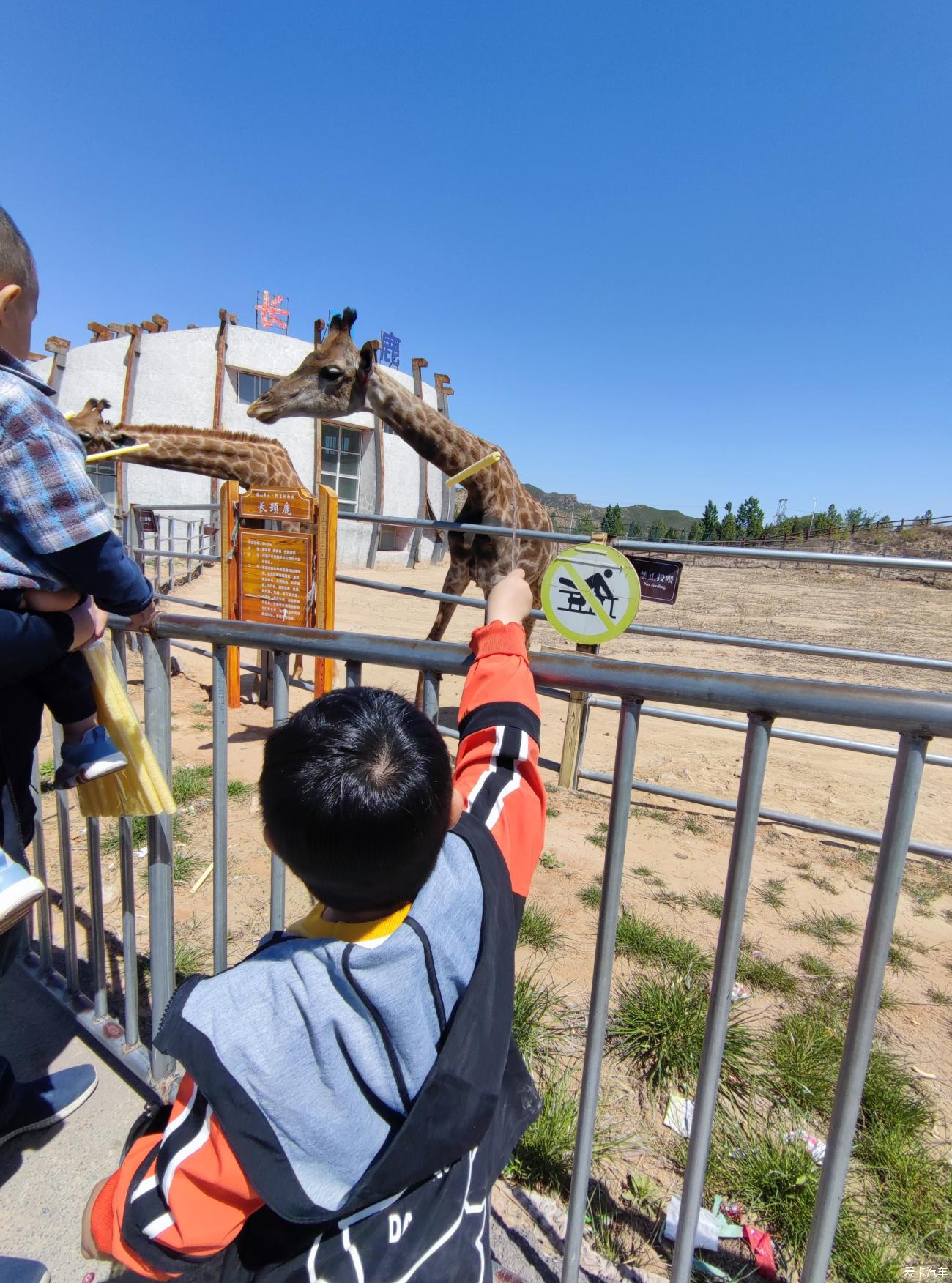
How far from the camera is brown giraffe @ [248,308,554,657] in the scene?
14.5 feet

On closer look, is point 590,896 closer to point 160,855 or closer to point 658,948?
point 658,948

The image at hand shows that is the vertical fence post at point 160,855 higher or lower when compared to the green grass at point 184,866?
higher

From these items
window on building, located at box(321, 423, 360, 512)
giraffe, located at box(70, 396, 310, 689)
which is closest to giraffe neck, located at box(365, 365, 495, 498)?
giraffe, located at box(70, 396, 310, 689)

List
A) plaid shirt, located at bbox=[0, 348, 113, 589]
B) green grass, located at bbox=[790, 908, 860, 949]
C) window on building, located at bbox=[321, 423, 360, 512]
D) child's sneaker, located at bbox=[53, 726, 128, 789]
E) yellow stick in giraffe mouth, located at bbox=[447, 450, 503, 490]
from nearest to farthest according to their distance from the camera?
plaid shirt, located at bbox=[0, 348, 113, 589] → child's sneaker, located at bbox=[53, 726, 128, 789] → yellow stick in giraffe mouth, located at bbox=[447, 450, 503, 490] → green grass, located at bbox=[790, 908, 860, 949] → window on building, located at bbox=[321, 423, 360, 512]

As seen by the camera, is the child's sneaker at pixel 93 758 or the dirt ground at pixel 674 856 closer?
the child's sneaker at pixel 93 758

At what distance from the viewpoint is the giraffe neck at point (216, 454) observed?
5520 mm

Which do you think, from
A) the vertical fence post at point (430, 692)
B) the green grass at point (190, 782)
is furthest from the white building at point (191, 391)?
the vertical fence post at point (430, 692)

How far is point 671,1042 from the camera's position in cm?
212

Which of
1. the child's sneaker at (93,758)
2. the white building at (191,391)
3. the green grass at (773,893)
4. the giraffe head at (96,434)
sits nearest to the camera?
the child's sneaker at (93,758)

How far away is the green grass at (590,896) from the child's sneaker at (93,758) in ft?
7.14

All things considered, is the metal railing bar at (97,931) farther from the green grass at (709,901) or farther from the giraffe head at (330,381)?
the giraffe head at (330,381)

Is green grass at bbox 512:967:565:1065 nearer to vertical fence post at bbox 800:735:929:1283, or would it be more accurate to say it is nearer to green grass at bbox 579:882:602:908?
green grass at bbox 579:882:602:908

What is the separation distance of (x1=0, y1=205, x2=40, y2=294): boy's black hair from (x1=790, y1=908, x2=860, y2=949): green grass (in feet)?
11.4

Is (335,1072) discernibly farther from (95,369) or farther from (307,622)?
(95,369)
